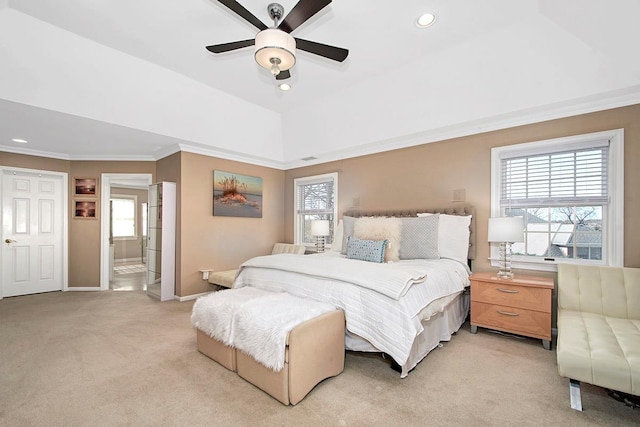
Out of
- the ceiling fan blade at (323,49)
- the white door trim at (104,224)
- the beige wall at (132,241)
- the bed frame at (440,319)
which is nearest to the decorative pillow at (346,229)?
the bed frame at (440,319)

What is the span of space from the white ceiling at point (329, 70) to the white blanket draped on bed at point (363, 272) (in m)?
2.20

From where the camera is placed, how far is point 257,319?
2107 millimetres

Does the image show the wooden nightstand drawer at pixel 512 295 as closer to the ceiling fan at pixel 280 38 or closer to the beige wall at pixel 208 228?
the ceiling fan at pixel 280 38

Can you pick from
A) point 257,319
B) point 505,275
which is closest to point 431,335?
point 505,275

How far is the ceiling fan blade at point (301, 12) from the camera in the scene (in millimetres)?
1862

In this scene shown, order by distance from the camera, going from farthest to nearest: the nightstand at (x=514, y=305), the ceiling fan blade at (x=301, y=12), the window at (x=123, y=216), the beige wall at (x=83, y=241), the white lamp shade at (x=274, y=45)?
the window at (x=123, y=216)
the beige wall at (x=83, y=241)
the nightstand at (x=514, y=305)
the white lamp shade at (x=274, y=45)
the ceiling fan blade at (x=301, y=12)

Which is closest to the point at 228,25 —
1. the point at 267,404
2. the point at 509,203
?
the point at 267,404

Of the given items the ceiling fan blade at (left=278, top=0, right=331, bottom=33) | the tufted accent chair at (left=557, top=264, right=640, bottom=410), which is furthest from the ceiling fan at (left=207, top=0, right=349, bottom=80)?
the tufted accent chair at (left=557, top=264, right=640, bottom=410)

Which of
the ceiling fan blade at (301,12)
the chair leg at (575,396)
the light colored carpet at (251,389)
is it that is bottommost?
the light colored carpet at (251,389)

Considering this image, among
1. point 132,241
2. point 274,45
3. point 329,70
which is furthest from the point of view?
point 132,241

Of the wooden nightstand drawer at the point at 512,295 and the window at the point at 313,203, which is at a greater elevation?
the window at the point at 313,203

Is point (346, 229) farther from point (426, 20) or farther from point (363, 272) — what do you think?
point (426, 20)

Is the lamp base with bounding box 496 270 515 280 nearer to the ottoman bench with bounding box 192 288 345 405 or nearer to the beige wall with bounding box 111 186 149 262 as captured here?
the ottoman bench with bounding box 192 288 345 405

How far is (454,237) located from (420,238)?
41 centimetres
